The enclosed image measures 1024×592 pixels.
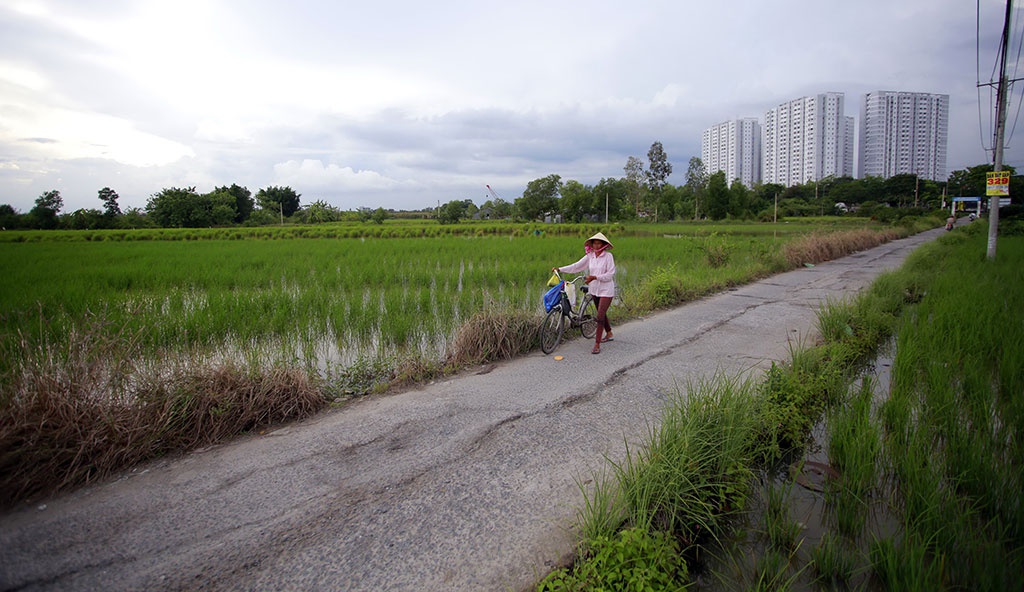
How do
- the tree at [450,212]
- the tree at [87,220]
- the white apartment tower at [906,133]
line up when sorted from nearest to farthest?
the tree at [87,220] < the tree at [450,212] < the white apartment tower at [906,133]

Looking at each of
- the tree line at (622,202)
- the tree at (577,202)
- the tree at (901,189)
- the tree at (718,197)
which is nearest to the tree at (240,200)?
the tree line at (622,202)

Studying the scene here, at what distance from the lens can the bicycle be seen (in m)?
5.73

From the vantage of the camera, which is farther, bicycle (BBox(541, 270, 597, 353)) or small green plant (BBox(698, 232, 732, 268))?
small green plant (BBox(698, 232, 732, 268))

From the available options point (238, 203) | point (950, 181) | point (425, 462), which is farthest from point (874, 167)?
point (425, 462)

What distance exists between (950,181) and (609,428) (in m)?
87.8

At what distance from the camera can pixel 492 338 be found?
223 inches

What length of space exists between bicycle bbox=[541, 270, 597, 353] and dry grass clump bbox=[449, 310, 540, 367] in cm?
23

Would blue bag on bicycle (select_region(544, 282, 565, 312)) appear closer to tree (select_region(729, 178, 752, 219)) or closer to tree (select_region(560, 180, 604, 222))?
tree (select_region(560, 180, 604, 222))

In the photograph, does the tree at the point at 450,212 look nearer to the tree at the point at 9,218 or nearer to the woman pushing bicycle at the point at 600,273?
the tree at the point at 9,218

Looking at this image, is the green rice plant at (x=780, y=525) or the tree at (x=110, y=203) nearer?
the green rice plant at (x=780, y=525)

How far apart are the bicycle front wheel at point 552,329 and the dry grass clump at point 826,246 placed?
426 inches

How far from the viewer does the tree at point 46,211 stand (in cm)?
1946

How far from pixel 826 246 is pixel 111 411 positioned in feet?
62.4

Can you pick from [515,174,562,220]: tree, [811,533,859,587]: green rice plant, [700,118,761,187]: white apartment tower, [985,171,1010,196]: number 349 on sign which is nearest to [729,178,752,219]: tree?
[515,174,562,220]: tree
